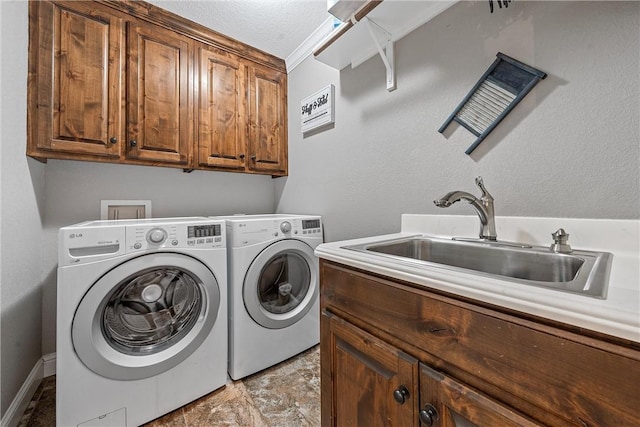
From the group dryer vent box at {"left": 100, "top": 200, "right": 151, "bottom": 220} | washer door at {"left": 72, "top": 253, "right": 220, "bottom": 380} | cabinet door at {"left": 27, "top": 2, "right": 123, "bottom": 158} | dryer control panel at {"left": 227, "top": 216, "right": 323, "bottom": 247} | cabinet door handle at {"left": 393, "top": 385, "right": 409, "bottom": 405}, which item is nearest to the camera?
cabinet door handle at {"left": 393, "top": 385, "right": 409, "bottom": 405}

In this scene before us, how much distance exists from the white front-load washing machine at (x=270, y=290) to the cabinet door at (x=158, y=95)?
27.1 inches

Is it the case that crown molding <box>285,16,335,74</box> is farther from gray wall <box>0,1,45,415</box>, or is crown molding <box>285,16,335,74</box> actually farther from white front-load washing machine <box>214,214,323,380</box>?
gray wall <box>0,1,45,415</box>

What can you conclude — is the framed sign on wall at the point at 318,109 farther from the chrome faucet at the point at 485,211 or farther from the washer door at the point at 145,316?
the washer door at the point at 145,316

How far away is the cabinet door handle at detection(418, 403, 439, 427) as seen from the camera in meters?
0.57

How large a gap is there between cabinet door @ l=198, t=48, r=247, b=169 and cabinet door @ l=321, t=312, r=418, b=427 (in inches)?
58.0

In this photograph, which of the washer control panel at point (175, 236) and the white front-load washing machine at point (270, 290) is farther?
the white front-load washing machine at point (270, 290)

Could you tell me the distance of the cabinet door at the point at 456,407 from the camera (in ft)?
1.55

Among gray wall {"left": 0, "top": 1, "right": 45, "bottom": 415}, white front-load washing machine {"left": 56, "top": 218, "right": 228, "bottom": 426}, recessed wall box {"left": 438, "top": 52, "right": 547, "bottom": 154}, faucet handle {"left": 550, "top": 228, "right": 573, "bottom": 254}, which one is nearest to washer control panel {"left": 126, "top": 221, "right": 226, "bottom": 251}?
white front-load washing machine {"left": 56, "top": 218, "right": 228, "bottom": 426}

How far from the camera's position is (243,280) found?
1435mm

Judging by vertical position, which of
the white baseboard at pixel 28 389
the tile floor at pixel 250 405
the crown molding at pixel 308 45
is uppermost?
the crown molding at pixel 308 45

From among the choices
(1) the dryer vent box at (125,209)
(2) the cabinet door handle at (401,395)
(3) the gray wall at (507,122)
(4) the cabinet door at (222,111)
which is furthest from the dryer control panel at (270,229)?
(2) the cabinet door handle at (401,395)

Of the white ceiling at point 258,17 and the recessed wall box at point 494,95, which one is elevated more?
the white ceiling at point 258,17

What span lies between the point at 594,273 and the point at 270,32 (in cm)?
214

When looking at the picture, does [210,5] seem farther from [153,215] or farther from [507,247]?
[507,247]
